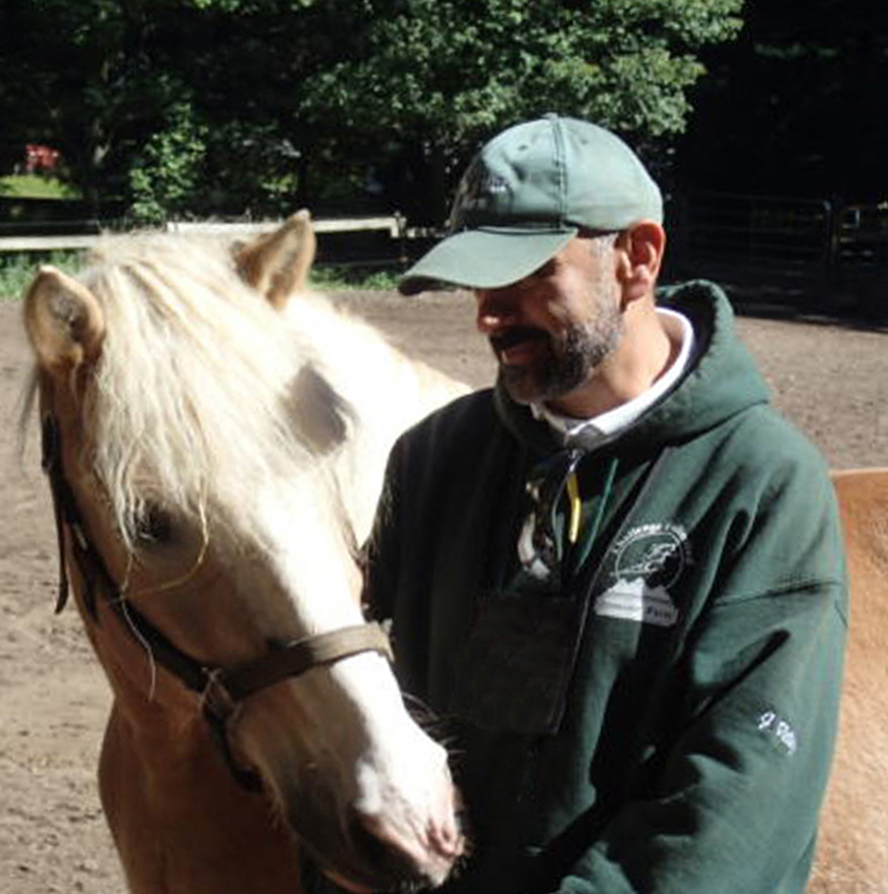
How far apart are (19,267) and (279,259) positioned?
1602 centimetres

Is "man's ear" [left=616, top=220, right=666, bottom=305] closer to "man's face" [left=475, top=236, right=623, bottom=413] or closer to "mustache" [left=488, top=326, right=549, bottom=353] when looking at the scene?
"man's face" [left=475, top=236, right=623, bottom=413]

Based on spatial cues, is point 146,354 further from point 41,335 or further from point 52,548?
point 52,548

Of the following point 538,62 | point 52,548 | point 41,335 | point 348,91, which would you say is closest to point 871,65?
point 538,62

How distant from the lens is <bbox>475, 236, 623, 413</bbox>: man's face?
1900 millimetres

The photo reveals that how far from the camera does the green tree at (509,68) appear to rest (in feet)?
64.2

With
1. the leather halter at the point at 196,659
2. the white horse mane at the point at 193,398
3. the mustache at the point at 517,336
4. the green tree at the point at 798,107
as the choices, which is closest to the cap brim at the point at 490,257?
the mustache at the point at 517,336

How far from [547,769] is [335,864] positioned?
29cm

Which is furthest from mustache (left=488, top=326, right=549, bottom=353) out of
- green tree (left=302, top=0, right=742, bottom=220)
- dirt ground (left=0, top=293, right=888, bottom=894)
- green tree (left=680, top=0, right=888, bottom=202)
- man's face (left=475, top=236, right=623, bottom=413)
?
green tree (left=680, top=0, right=888, bottom=202)

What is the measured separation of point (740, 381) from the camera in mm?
1957

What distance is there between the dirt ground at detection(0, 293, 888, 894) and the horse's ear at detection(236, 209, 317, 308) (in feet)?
1.59

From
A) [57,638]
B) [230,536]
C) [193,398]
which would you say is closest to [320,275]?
[57,638]

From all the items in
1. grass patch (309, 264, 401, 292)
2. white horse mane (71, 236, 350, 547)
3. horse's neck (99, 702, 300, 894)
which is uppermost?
white horse mane (71, 236, 350, 547)

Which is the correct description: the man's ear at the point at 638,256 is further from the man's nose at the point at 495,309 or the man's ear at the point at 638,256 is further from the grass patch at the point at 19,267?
the grass patch at the point at 19,267

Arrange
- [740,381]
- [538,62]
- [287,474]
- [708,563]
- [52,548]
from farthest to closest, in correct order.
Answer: [538,62]
[52,548]
[287,474]
[740,381]
[708,563]
